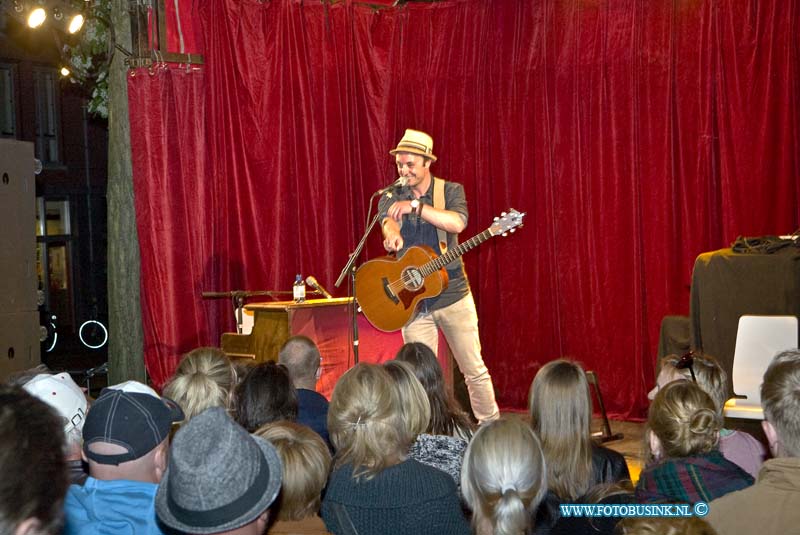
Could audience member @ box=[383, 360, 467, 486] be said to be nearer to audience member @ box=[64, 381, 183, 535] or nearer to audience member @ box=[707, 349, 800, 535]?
audience member @ box=[64, 381, 183, 535]

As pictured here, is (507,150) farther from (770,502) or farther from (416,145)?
(770,502)

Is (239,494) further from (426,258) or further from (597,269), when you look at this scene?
(597,269)

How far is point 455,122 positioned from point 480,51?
2.27ft

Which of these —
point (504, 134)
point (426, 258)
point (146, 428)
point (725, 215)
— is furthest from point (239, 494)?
→ point (504, 134)

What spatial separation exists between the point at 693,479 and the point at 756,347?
9.50ft

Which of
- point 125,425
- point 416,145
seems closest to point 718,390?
point 125,425

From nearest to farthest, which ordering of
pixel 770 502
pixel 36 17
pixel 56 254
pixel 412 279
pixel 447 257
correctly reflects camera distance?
pixel 770 502 → pixel 447 257 → pixel 412 279 → pixel 36 17 → pixel 56 254

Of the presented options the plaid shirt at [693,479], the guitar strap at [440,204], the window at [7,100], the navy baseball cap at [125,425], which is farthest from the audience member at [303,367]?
the window at [7,100]

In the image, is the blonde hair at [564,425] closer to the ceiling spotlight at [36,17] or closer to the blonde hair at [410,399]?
the blonde hair at [410,399]

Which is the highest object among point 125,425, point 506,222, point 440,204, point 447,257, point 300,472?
point 440,204

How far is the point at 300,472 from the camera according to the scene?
9.62 ft

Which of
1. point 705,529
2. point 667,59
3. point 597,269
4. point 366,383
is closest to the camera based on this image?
point 705,529

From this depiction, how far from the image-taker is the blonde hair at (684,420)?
2914 mm

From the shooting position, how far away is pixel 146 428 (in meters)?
2.74
